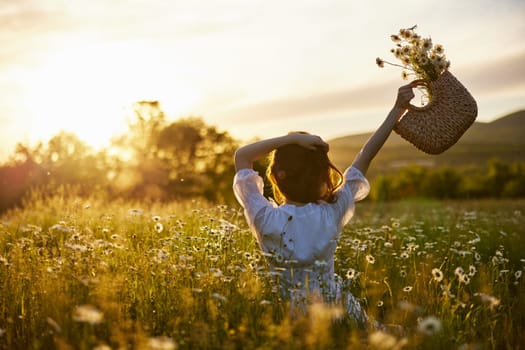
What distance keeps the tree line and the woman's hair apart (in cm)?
3328

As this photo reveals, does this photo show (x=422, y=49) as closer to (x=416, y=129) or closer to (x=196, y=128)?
(x=416, y=129)

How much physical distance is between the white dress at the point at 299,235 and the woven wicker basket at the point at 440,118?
105 cm

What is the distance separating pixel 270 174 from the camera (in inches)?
173

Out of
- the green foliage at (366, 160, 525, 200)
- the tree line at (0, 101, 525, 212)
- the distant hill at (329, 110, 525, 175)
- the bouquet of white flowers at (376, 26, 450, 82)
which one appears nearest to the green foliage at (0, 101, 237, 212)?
the tree line at (0, 101, 525, 212)

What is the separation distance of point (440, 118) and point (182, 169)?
3795 centimetres

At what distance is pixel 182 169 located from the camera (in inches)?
1667

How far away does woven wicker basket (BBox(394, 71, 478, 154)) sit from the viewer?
5008 millimetres

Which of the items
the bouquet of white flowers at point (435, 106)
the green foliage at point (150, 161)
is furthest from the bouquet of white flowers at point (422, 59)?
the green foliage at point (150, 161)

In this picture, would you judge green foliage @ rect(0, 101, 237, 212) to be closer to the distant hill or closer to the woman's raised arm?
the distant hill

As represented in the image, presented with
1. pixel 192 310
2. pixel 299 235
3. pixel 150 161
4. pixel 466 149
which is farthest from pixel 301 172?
pixel 466 149

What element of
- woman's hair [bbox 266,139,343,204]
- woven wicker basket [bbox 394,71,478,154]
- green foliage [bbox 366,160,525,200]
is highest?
woven wicker basket [bbox 394,71,478,154]

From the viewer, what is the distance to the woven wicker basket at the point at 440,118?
16.4ft

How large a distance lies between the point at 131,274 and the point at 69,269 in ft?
2.43

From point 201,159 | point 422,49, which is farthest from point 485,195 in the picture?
point 422,49
